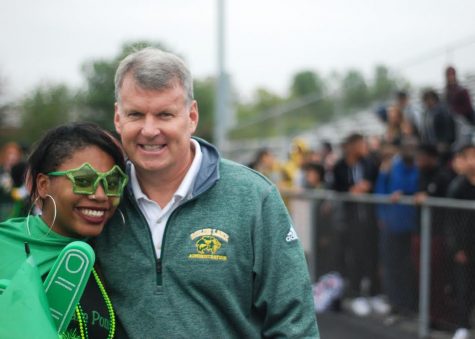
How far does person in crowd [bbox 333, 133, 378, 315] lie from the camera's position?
7.83 meters

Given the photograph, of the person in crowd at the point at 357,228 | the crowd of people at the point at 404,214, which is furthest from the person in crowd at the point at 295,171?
the person in crowd at the point at 357,228

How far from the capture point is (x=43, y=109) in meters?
54.3

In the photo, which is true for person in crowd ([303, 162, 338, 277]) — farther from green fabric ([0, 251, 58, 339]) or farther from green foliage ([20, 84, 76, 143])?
green foliage ([20, 84, 76, 143])

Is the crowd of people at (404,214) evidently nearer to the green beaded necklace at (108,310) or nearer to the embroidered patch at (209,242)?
the embroidered patch at (209,242)

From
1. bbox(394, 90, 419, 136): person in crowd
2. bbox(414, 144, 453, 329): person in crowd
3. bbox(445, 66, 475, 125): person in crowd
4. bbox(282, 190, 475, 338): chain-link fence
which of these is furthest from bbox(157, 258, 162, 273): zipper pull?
bbox(394, 90, 419, 136): person in crowd

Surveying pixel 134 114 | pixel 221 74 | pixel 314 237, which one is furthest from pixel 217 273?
pixel 221 74

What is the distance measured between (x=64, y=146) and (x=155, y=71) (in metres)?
0.53

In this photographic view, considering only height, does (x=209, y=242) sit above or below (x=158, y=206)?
below

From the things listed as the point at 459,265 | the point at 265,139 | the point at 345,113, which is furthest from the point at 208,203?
the point at 265,139

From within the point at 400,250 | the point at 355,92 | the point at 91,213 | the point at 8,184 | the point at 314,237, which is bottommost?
the point at 314,237

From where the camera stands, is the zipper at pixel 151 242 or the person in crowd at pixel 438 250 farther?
the person in crowd at pixel 438 250

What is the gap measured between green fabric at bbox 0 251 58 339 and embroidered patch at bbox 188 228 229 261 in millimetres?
569

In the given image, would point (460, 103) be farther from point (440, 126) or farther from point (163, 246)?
point (163, 246)

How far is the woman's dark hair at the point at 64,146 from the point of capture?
2.62 meters
